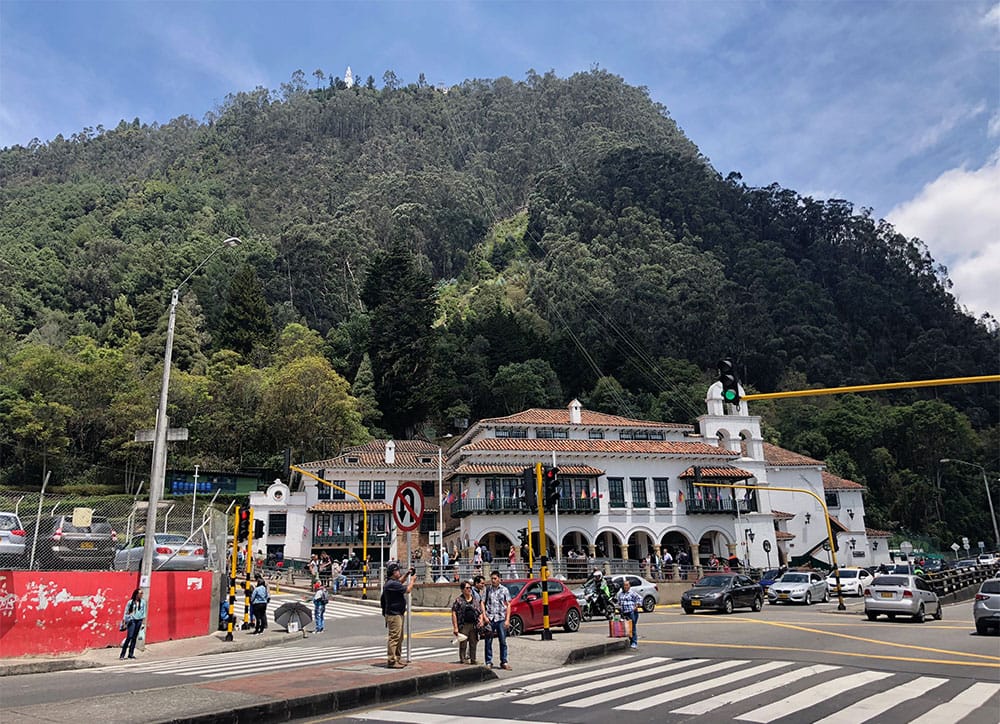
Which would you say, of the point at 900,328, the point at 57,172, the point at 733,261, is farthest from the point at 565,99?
the point at 57,172

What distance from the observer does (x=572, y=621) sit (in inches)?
857

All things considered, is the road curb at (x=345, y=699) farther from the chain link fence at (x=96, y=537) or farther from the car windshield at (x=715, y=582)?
the car windshield at (x=715, y=582)

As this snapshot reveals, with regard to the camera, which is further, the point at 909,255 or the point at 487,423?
the point at 909,255

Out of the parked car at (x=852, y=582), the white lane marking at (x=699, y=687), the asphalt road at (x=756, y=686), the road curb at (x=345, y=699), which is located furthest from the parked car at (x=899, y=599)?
the road curb at (x=345, y=699)

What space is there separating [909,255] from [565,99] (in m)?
90.7

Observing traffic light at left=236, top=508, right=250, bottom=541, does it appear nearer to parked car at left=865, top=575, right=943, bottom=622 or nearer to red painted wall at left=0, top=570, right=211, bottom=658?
red painted wall at left=0, top=570, right=211, bottom=658

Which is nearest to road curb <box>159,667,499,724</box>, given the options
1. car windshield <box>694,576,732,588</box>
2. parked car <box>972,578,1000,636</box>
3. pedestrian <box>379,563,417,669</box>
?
pedestrian <box>379,563,417,669</box>

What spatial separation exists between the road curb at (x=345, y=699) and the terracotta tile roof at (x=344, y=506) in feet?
131

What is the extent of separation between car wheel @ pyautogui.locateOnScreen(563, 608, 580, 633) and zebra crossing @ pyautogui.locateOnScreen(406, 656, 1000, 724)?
7519 mm

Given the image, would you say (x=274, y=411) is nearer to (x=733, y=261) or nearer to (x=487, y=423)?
(x=487, y=423)

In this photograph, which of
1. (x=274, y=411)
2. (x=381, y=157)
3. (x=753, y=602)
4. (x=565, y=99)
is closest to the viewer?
(x=753, y=602)

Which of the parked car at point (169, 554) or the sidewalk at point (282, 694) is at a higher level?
the parked car at point (169, 554)

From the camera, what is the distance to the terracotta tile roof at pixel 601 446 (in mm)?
49875

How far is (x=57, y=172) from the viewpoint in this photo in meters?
170
